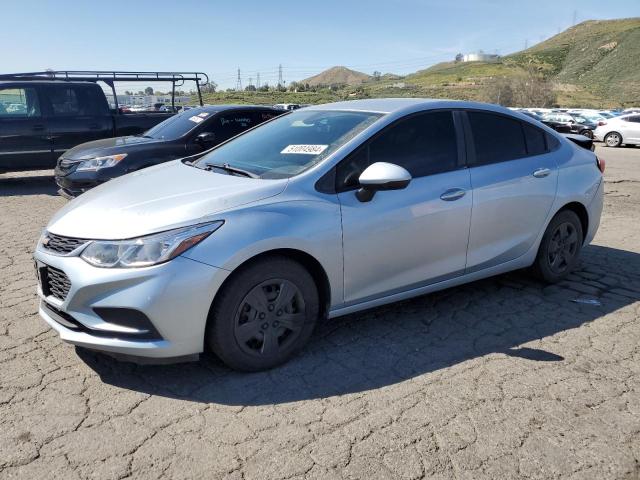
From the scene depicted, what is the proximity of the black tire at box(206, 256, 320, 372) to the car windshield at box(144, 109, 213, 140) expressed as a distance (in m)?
5.16

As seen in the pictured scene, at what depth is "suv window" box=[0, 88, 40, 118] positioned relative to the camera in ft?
31.0

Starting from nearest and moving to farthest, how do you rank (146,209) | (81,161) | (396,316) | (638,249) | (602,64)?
(146,209)
(396,316)
(638,249)
(81,161)
(602,64)

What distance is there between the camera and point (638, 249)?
6.21 metres

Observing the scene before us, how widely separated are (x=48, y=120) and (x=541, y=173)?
867 centimetres

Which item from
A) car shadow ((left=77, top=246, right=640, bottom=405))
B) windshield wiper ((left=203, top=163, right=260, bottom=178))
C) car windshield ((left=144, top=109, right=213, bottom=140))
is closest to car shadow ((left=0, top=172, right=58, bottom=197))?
car windshield ((left=144, top=109, right=213, bottom=140))

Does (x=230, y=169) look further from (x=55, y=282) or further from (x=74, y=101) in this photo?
(x=74, y=101)

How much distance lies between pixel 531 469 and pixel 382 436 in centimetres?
69

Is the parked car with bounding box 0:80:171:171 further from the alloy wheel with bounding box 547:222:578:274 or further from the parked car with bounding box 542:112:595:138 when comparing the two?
the parked car with bounding box 542:112:595:138

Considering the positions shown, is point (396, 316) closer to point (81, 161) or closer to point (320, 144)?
point (320, 144)

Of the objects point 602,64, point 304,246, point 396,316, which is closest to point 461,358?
point 396,316

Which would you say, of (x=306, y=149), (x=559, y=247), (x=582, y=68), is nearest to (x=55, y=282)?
(x=306, y=149)

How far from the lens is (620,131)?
72.0 feet

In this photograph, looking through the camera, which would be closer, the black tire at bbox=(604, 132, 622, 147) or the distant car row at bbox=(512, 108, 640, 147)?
the distant car row at bbox=(512, 108, 640, 147)

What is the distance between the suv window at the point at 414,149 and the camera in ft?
11.6
